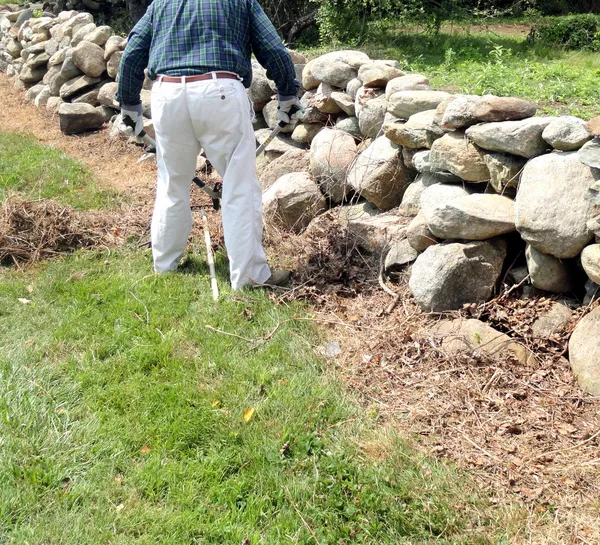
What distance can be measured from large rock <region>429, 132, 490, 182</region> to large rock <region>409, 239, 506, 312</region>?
490 millimetres

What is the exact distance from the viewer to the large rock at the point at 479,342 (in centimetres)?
365

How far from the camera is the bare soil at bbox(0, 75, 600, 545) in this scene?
2.82 m

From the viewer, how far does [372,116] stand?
5.46m

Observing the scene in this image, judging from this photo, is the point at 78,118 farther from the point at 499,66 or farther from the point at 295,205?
the point at 499,66

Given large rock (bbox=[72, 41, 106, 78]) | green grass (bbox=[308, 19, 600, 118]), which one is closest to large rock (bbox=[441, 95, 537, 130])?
green grass (bbox=[308, 19, 600, 118])

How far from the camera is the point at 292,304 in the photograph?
14.6 feet

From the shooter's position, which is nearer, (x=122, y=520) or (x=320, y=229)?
(x=122, y=520)

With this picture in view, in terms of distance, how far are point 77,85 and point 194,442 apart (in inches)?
335

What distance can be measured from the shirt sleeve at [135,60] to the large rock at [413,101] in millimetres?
1884

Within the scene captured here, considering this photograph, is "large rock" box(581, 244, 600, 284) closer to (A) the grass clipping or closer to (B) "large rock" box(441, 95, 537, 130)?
(B) "large rock" box(441, 95, 537, 130)

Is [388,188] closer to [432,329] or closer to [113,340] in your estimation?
[432,329]

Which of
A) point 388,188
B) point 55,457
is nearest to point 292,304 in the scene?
point 388,188

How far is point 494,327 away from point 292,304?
4.42 feet

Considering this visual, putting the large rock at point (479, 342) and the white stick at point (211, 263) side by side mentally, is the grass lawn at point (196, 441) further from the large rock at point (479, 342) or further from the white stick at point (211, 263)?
the large rock at point (479, 342)
